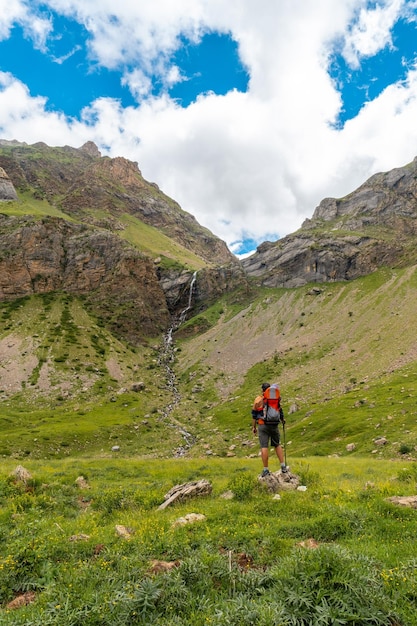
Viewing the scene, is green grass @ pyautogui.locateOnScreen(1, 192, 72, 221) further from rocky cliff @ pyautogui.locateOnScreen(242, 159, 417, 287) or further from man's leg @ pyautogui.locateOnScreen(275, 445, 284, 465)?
man's leg @ pyautogui.locateOnScreen(275, 445, 284, 465)

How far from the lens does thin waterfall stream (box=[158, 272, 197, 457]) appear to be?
2051 inches

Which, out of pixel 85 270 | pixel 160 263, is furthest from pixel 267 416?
pixel 160 263

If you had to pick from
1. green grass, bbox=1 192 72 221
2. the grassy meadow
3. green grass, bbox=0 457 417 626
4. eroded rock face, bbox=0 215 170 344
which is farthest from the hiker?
green grass, bbox=1 192 72 221

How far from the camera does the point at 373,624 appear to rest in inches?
189

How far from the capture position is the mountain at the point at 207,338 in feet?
155

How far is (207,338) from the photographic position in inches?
4550

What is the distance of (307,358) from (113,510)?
75.8m

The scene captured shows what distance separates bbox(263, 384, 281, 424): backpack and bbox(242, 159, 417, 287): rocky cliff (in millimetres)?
127333

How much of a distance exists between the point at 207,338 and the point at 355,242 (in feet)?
263

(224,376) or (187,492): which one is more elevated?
(187,492)

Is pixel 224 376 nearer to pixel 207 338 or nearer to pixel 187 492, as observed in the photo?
pixel 207 338

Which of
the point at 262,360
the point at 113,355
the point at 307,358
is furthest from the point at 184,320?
the point at 307,358

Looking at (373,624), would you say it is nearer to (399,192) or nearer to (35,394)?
(35,394)

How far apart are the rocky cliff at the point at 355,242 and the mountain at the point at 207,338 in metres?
0.80
